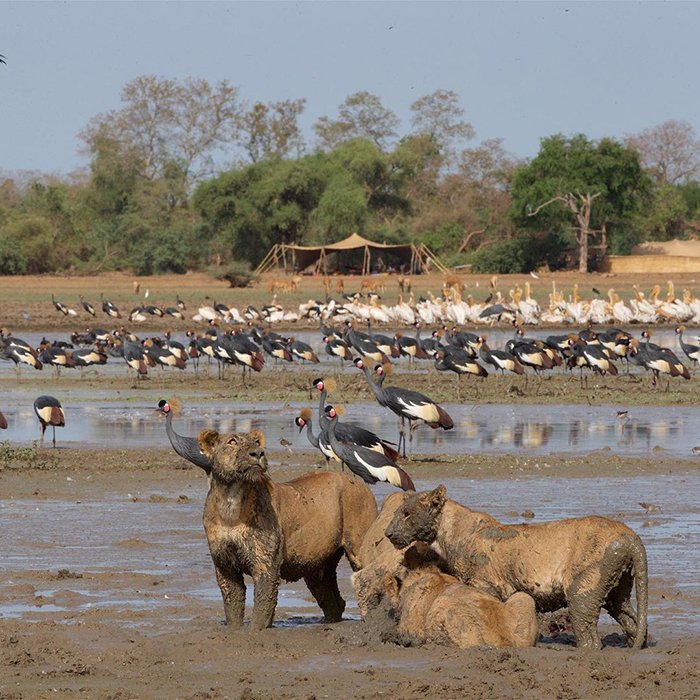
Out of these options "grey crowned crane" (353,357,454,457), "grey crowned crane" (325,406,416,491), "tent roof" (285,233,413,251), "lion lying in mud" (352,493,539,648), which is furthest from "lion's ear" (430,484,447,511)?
"tent roof" (285,233,413,251)

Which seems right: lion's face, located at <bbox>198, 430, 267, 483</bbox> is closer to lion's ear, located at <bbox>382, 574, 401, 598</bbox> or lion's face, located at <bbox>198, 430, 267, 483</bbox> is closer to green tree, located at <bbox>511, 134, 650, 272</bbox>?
lion's ear, located at <bbox>382, 574, 401, 598</bbox>

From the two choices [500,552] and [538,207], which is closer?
[500,552]

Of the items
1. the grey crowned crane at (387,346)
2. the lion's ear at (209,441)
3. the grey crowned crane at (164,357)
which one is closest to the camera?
the lion's ear at (209,441)

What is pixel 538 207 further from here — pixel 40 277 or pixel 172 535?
pixel 172 535

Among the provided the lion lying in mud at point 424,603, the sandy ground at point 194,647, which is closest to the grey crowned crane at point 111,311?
the sandy ground at point 194,647

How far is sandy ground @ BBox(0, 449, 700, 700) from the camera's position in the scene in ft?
18.9

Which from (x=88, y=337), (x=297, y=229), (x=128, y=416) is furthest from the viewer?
(x=297, y=229)

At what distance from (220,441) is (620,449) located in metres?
8.98

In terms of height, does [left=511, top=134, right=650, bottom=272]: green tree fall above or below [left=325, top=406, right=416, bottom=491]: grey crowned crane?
above

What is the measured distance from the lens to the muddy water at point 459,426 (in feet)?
49.5

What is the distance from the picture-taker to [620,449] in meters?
14.6

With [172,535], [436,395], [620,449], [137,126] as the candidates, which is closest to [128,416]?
[436,395]

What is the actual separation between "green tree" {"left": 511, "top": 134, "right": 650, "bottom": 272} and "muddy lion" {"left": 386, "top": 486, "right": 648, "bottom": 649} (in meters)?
51.6

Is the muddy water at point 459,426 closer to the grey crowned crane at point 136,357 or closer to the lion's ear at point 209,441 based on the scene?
the grey crowned crane at point 136,357
